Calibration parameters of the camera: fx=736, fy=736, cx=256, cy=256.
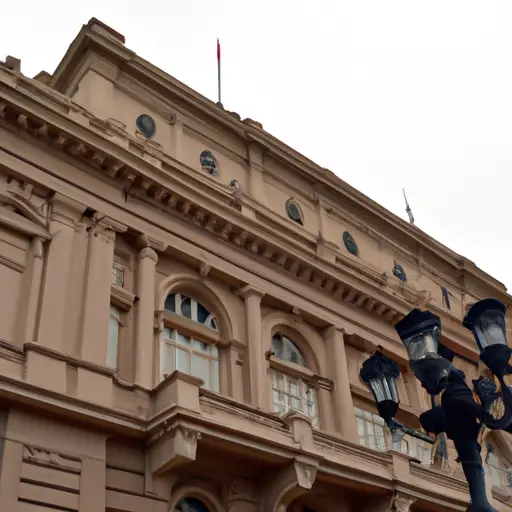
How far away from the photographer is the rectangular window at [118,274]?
15.8 meters

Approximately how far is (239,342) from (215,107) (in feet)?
24.5

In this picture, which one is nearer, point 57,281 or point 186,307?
point 57,281

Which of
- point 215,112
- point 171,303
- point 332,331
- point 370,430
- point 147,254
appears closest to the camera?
point 147,254

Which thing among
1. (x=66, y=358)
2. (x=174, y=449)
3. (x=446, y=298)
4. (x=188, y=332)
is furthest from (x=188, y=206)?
(x=446, y=298)

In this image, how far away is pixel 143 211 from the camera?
1680 centimetres

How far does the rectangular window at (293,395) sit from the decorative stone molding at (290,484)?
3294 millimetres

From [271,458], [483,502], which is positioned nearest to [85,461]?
[271,458]

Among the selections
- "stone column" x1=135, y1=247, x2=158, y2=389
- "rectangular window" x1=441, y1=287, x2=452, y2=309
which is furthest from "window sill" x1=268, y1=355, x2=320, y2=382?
"rectangular window" x1=441, y1=287, x2=452, y2=309

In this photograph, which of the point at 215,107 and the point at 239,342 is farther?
the point at 215,107

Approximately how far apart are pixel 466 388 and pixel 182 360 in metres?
7.98

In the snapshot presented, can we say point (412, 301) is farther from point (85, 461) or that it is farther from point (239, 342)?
point (85, 461)

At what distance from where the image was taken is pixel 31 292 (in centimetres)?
1368

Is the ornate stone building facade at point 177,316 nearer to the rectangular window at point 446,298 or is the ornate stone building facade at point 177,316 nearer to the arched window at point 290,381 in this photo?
the arched window at point 290,381

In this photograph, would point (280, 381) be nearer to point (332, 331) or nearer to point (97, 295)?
point (332, 331)
